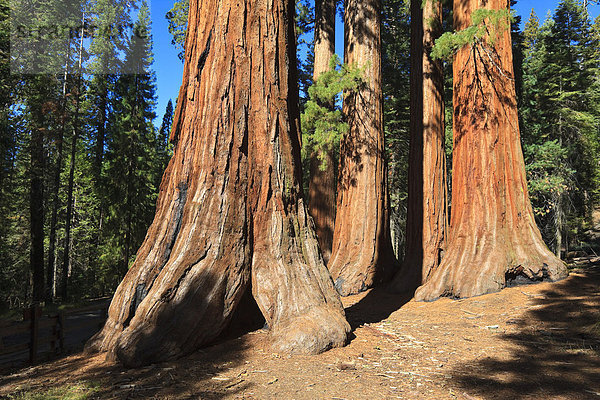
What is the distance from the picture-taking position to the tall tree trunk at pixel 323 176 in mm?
11344

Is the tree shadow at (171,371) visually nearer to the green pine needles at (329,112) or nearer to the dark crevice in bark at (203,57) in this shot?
the dark crevice in bark at (203,57)

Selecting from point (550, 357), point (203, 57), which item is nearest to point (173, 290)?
point (203, 57)

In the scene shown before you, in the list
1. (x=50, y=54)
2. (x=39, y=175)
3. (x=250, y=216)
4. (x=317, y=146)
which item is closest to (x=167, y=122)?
(x=50, y=54)

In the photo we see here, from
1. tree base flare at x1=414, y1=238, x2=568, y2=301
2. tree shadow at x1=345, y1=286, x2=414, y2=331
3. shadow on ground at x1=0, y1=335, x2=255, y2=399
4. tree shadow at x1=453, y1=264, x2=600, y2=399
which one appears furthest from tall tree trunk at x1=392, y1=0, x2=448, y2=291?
shadow on ground at x1=0, y1=335, x2=255, y2=399

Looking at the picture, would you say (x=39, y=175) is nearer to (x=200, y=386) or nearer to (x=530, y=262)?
(x=200, y=386)

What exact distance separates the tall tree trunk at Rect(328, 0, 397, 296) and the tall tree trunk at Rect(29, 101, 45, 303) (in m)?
13.1

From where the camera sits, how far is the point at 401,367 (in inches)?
147

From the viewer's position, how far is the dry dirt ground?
307 centimetres

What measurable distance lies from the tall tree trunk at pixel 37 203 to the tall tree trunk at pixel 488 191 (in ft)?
51.8

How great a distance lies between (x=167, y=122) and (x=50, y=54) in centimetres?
3601

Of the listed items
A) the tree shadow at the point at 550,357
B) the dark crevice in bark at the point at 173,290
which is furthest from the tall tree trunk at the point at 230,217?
the tree shadow at the point at 550,357

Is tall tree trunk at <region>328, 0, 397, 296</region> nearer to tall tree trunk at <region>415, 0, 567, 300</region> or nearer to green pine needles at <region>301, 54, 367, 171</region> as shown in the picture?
green pine needles at <region>301, 54, 367, 171</region>

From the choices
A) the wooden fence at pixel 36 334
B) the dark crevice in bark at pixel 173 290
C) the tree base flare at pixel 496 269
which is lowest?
the wooden fence at pixel 36 334

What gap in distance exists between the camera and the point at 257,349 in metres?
4.15
